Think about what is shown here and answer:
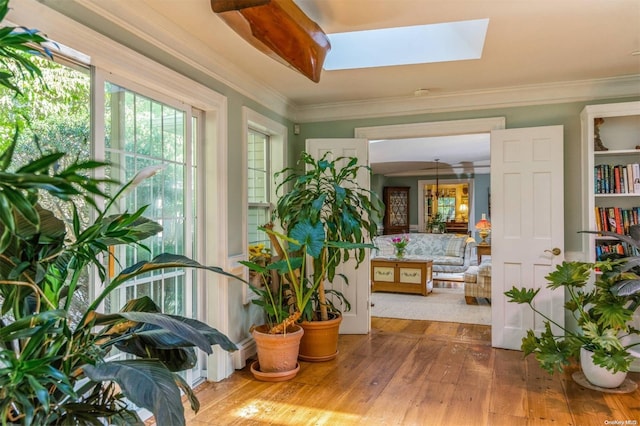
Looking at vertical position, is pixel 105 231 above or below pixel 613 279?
above

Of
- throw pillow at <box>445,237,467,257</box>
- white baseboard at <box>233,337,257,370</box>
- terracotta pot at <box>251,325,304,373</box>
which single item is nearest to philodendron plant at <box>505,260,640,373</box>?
terracotta pot at <box>251,325,304,373</box>

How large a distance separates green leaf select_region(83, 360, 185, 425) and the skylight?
8.92 feet

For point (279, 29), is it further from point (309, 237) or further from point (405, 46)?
point (309, 237)

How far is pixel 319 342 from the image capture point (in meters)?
3.50

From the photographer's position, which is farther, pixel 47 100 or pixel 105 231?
pixel 47 100

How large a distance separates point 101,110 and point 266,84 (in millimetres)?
1798

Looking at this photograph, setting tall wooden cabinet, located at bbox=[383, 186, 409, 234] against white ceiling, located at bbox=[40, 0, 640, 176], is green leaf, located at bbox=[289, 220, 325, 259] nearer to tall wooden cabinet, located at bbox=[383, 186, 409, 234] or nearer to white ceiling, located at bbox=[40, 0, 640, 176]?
white ceiling, located at bbox=[40, 0, 640, 176]

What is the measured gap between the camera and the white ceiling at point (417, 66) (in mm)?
2297

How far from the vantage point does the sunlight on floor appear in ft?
8.16

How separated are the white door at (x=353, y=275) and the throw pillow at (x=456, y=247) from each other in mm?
4216

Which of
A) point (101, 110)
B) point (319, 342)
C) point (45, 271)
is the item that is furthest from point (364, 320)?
point (45, 271)

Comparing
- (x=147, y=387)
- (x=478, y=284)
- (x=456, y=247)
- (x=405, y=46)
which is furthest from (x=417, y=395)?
(x=456, y=247)

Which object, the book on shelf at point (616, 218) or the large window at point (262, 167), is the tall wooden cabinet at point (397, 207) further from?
the book on shelf at point (616, 218)

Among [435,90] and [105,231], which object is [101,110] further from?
[435,90]
